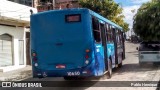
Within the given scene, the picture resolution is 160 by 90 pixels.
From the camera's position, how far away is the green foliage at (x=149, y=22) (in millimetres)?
22797

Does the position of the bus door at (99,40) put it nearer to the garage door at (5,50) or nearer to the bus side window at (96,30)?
the bus side window at (96,30)

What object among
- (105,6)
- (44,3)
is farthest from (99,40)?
(44,3)

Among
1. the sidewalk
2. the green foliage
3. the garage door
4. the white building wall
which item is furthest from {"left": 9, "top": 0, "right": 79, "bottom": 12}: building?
the green foliage

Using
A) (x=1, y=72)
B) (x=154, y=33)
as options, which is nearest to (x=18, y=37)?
(x=1, y=72)

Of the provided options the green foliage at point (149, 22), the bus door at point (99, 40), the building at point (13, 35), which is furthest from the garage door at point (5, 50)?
the bus door at point (99, 40)

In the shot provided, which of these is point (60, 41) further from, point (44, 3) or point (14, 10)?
point (44, 3)

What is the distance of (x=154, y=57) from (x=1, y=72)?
34.9 ft

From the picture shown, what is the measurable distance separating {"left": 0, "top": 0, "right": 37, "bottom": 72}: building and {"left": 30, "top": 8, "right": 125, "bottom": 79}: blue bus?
11827 millimetres

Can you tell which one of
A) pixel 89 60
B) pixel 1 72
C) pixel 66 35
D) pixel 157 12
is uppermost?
pixel 157 12

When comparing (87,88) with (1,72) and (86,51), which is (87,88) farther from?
(1,72)

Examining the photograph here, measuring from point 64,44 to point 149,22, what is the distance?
1231 centimetres

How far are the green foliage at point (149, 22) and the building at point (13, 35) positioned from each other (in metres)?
9.25

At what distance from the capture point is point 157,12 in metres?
22.8

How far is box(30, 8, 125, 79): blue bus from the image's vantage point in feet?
39.9
